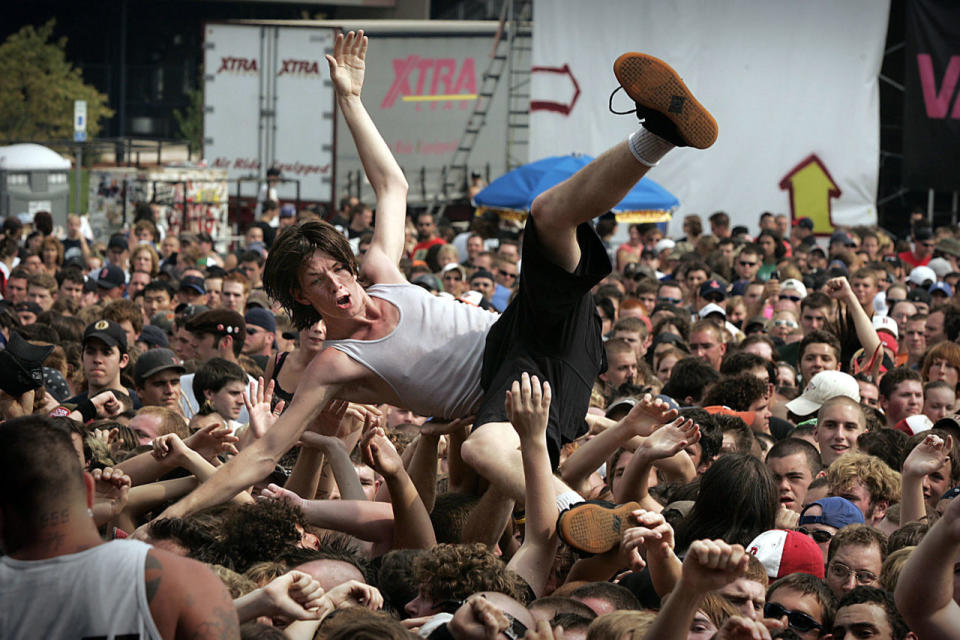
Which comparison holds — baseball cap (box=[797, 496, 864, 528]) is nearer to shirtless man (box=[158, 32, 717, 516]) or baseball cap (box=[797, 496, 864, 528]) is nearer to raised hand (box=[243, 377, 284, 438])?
shirtless man (box=[158, 32, 717, 516])

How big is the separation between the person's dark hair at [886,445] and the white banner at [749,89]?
16.1 m

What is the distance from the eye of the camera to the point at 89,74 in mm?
43750

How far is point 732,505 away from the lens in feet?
14.9

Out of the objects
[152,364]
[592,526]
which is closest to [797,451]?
[592,526]

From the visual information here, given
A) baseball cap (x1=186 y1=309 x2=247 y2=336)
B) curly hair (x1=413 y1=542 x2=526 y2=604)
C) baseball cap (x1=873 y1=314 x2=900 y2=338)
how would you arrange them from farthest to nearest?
baseball cap (x1=873 y1=314 x2=900 y2=338) → baseball cap (x1=186 y1=309 x2=247 y2=336) → curly hair (x1=413 y1=542 x2=526 y2=604)

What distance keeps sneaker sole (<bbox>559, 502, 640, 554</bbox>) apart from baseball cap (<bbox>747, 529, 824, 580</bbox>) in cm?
67

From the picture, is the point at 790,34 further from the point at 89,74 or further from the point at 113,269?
the point at 89,74

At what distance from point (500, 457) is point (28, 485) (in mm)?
2044

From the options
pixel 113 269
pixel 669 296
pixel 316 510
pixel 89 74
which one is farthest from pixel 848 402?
pixel 89 74

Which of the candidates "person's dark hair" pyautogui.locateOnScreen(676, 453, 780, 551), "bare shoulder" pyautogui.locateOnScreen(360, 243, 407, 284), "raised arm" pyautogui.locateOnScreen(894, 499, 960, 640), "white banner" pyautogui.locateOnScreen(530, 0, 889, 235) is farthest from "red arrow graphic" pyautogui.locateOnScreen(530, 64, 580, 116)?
"raised arm" pyautogui.locateOnScreen(894, 499, 960, 640)

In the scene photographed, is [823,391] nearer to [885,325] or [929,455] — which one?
[885,325]

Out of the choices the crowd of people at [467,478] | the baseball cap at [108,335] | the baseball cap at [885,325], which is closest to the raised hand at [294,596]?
the crowd of people at [467,478]

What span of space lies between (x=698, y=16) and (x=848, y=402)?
54.6 ft

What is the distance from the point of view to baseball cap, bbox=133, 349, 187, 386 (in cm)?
734
